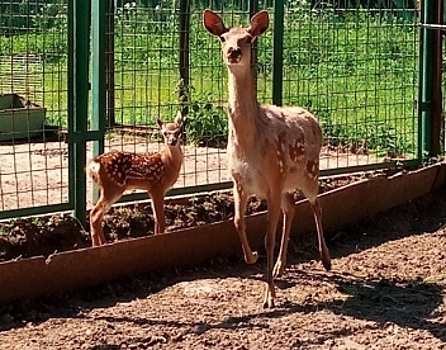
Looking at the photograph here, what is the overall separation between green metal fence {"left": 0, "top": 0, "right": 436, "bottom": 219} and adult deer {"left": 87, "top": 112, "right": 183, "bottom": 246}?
23cm

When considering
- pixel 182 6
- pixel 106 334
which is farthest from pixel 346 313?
pixel 182 6

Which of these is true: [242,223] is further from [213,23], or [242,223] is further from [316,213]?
[213,23]

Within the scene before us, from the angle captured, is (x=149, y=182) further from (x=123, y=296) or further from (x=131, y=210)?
(x=123, y=296)

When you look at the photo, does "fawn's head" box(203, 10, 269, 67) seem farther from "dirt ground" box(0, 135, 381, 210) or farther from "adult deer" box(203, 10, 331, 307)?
"dirt ground" box(0, 135, 381, 210)

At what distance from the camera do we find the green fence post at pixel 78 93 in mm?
7453

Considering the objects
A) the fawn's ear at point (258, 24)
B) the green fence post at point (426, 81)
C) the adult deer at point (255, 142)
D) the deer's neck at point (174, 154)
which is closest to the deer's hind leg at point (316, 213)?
the adult deer at point (255, 142)

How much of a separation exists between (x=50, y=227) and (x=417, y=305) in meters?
2.87

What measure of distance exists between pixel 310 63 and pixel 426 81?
4.53 ft

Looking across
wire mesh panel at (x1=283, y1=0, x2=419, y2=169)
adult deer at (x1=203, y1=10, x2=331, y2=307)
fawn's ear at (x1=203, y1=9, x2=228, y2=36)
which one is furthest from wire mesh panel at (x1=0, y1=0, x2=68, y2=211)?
wire mesh panel at (x1=283, y1=0, x2=419, y2=169)

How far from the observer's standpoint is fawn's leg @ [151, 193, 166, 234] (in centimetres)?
775

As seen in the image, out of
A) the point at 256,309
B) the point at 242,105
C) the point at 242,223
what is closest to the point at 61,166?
the point at 242,223

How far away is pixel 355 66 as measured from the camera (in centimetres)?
1076

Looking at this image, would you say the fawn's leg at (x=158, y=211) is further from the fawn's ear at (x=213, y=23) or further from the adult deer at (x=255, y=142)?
the fawn's ear at (x=213, y=23)

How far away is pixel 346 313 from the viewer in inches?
259
